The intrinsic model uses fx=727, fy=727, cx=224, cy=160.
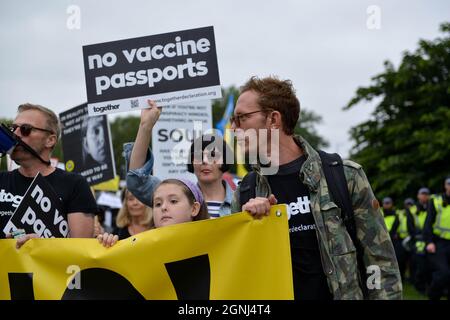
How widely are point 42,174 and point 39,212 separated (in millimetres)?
419

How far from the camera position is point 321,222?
3596 millimetres

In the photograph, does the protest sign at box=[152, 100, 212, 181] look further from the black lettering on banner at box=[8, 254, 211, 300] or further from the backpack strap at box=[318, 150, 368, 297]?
the backpack strap at box=[318, 150, 368, 297]

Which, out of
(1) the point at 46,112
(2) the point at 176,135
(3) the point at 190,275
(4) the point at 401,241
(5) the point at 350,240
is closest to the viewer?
(5) the point at 350,240

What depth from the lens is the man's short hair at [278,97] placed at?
3891 millimetres

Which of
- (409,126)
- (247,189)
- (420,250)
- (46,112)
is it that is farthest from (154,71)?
(409,126)

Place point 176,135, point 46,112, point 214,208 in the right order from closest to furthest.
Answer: point 46,112, point 214,208, point 176,135

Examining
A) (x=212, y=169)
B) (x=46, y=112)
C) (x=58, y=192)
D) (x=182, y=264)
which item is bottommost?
(x=182, y=264)

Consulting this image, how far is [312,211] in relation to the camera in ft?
11.9

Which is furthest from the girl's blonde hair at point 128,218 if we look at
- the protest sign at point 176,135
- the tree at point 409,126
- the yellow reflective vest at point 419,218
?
the tree at point 409,126

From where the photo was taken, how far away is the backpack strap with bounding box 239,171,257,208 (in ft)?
12.7

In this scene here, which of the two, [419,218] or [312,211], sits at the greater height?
[312,211]

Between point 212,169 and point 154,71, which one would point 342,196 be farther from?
point 212,169

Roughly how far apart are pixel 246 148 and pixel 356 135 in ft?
120
